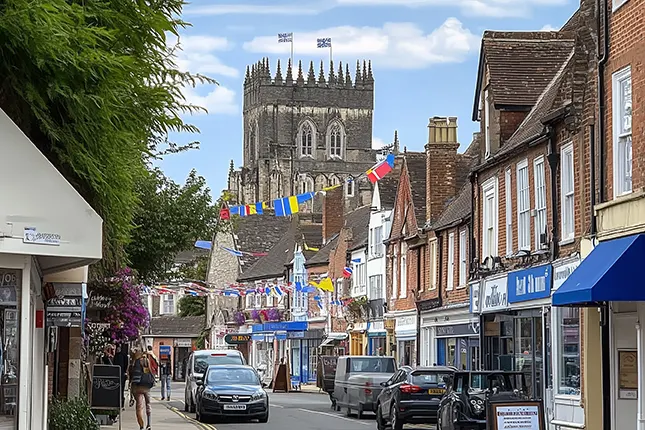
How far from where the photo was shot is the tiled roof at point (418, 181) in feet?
165

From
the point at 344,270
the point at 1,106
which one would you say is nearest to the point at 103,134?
the point at 1,106

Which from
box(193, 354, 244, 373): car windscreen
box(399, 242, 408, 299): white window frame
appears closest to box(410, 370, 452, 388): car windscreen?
box(193, 354, 244, 373): car windscreen

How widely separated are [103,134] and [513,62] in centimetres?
2244

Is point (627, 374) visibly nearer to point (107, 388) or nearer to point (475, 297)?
point (107, 388)

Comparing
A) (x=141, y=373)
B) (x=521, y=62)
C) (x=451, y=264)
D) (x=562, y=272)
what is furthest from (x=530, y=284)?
(x=451, y=264)

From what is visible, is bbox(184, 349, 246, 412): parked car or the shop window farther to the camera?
bbox(184, 349, 246, 412): parked car

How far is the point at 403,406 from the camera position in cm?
2888

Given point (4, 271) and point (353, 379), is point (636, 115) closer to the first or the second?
point (4, 271)

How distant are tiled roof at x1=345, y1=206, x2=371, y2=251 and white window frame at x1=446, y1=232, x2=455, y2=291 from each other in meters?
19.4

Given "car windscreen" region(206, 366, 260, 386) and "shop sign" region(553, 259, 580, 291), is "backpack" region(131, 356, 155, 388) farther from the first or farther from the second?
"shop sign" region(553, 259, 580, 291)

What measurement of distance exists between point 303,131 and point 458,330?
426 feet

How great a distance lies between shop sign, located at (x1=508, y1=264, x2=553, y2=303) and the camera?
1135 inches

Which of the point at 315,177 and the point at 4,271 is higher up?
the point at 315,177

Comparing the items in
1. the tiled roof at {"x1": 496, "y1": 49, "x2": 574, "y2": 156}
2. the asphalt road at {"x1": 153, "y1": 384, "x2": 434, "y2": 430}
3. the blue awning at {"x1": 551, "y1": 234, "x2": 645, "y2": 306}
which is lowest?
the asphalt road at {"x1": 153, "y1": 384, "x2": 434, "y2": 430}
